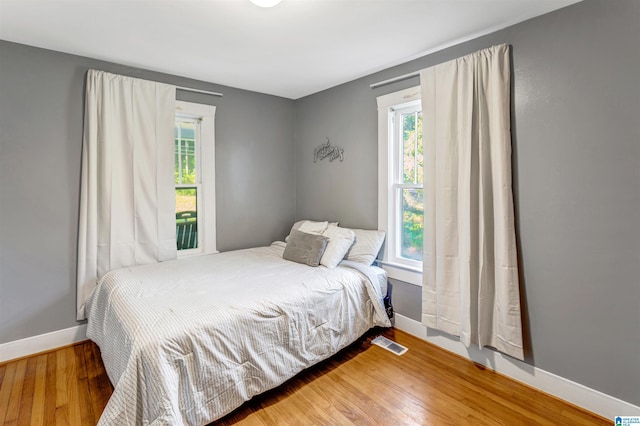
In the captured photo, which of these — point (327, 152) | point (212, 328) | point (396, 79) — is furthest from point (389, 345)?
point (396, 79)

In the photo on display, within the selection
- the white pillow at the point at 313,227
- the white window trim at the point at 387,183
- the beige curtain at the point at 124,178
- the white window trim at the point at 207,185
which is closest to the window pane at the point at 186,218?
the white window trim at the point at 207,185

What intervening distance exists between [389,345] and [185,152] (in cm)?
280

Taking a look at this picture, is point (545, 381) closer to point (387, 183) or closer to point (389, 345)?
point (389, 345)

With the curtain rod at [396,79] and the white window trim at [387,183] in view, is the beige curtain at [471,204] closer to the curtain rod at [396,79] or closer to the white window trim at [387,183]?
the curtain rod at [396,79]

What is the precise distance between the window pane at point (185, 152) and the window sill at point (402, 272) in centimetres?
220

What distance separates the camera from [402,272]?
2963 millimetres

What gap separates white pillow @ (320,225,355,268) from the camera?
2.91 m

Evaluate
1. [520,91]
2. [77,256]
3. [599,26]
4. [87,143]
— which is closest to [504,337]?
[520,91]

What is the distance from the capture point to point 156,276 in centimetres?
256

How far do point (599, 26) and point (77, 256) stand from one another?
13.5 ft

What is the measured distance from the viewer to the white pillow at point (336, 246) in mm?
2908

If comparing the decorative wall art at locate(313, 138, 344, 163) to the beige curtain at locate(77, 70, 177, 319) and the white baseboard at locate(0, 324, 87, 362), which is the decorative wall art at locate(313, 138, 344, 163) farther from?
the white baseboard at locate(0, 324, 87, 362)

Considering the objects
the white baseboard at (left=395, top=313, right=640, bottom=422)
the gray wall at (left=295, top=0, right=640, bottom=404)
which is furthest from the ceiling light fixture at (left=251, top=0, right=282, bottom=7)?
the white baseboard at (left=395, top=313, right=640, bottom=422)

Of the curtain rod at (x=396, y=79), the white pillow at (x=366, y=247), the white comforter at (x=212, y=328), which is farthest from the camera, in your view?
the white pillow at (x=366, y=247)
